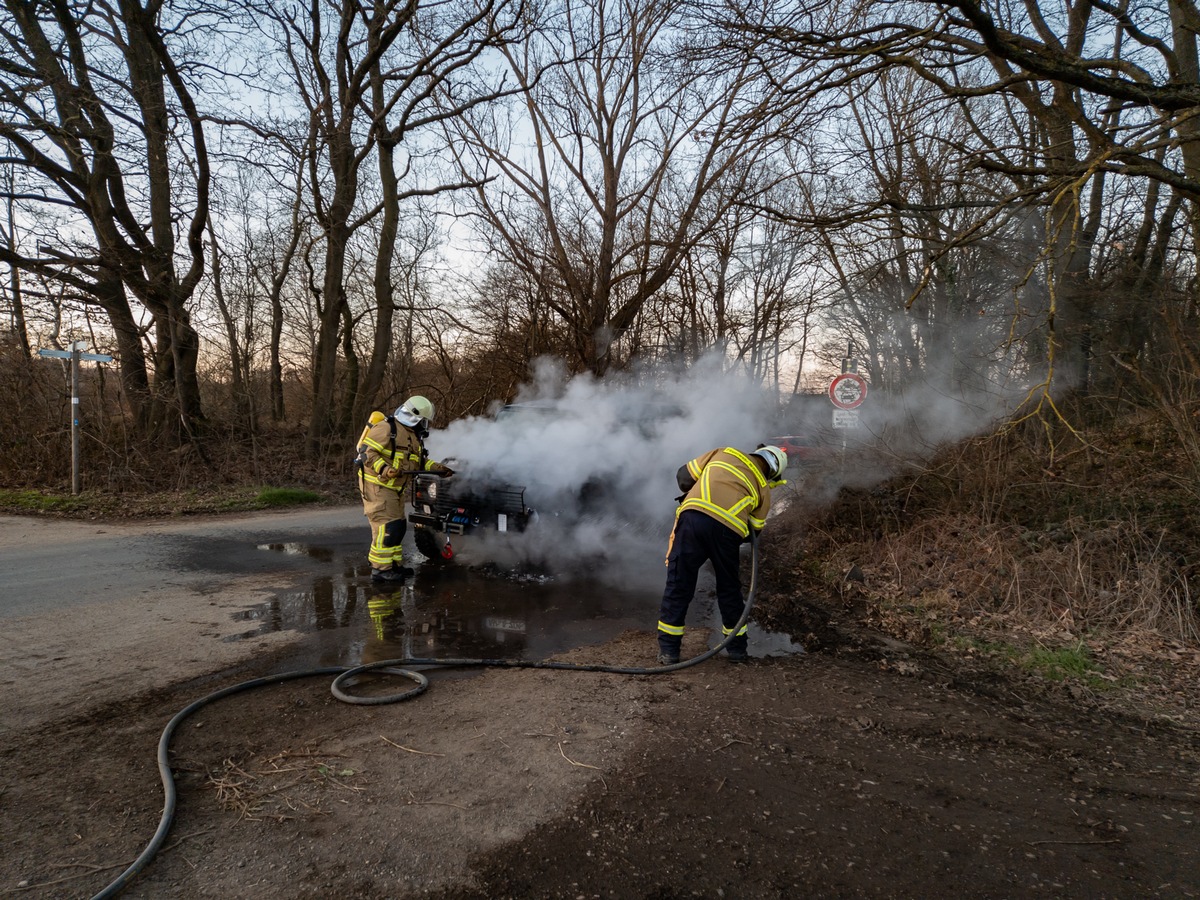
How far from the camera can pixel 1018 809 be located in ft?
10.8

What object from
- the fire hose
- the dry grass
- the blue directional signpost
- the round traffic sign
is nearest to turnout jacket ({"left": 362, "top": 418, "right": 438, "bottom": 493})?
the fire hose

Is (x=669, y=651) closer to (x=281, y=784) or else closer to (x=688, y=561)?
(x=688, y=561)

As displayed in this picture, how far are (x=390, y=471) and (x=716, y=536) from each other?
3.59 meters

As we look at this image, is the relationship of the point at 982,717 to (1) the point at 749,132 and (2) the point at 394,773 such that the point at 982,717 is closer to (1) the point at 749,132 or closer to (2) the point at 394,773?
(2) the point at 394,773

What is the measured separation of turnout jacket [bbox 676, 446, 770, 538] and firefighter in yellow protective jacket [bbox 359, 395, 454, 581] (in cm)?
322

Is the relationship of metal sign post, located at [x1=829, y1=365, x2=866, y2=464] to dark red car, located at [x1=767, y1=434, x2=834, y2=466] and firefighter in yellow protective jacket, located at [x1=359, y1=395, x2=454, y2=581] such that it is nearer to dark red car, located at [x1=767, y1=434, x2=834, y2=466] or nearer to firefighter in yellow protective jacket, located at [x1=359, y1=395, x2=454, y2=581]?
dark red car, located at [x1=767, y1=434, x2=834, y2=466]

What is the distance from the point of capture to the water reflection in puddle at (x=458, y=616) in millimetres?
5410

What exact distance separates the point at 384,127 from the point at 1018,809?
56.9 ft

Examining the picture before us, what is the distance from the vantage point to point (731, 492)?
→ 5.10 meters

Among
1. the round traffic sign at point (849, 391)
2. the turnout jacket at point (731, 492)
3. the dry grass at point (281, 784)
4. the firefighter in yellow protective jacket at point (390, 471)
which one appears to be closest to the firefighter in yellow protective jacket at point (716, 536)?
the turnout jacket at point (731, 492)

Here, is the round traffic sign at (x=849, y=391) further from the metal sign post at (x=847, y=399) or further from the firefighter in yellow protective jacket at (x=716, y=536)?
the firefighter in yellow protective jacket at (x=716, y=536)

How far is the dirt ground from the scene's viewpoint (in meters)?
2.69

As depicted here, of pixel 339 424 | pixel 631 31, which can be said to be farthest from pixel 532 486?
pixel 631 31

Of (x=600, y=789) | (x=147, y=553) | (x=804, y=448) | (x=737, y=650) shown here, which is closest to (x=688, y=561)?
(x=737, y=650)
